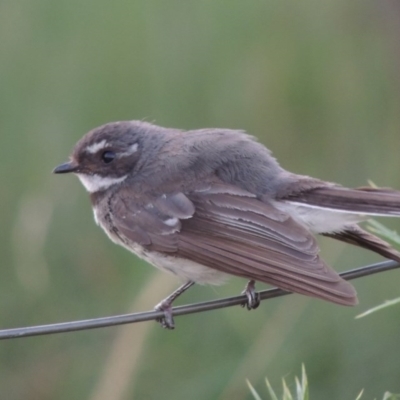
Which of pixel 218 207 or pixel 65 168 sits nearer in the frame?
pixel 218 207

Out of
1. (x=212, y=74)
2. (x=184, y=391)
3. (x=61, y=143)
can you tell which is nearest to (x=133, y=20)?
(x=212, y=74)

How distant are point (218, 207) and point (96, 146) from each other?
1042mm

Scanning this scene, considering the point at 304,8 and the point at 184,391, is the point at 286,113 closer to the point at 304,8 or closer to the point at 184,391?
the point at 304,8

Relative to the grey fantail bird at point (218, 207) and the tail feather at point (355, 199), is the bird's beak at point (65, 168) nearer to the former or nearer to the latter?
the grey fantail bird at point (218, 207)

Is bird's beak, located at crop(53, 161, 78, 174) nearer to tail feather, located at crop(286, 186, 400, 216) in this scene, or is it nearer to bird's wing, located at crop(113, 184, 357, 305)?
bird's wing, located at crop(113, 184, 357, 305)

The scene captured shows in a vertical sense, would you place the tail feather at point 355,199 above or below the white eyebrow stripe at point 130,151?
above

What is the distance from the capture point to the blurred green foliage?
546 centimetres

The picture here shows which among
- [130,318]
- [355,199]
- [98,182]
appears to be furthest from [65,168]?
[130,318]

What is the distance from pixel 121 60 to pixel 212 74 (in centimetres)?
68

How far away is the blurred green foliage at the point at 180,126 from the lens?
215 inches

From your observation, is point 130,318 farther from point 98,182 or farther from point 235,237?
point 98,182

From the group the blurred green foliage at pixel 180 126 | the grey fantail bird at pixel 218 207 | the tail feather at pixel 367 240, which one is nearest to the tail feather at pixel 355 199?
the grey fantail bird at pixel 218 207

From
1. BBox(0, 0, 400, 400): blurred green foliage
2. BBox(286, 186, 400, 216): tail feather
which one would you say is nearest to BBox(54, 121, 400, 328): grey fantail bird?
BBox(286, 186, 400, 216): tail feather

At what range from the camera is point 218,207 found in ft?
15.4
